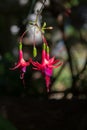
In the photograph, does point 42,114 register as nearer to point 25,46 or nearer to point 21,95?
point 21,95

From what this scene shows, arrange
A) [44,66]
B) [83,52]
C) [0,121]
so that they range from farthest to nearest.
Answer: [83,52] → [0,121] → [44,66]

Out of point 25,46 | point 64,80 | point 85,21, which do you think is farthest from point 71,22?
point 64,80

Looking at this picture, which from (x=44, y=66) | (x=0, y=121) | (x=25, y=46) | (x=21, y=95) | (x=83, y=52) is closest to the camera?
(x=44, y=66)

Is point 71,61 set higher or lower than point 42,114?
higher

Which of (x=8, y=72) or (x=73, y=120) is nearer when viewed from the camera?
(x=73, y=120)

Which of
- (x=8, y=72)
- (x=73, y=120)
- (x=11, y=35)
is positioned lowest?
(x=73, y=120)

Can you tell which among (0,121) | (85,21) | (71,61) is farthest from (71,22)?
(0,121)
